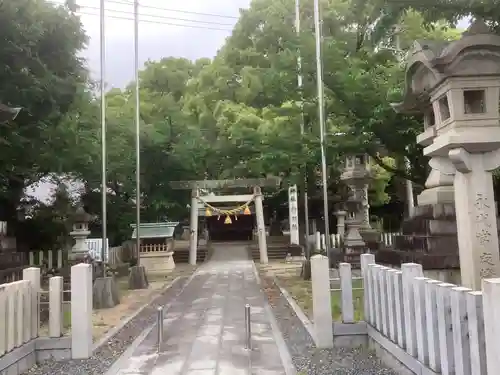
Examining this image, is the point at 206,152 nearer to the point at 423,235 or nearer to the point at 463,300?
the point at 423,235

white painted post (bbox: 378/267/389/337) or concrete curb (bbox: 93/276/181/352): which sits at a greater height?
white painted post (bbox: 378/267/389/337)

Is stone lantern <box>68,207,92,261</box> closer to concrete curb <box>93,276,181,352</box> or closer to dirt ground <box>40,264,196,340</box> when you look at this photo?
dirt ground <box>40,264,196,340</box>

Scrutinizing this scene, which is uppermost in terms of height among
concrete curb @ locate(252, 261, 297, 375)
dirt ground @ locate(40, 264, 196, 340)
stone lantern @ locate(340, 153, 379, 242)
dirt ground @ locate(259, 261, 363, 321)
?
stone lantern @ locate(340, 153, 379, 242)

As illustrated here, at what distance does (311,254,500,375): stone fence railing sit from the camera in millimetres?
3536

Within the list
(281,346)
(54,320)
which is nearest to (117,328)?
(54,320)

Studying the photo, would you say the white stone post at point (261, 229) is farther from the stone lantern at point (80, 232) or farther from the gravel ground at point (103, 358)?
the gravel ground at point (103, 358)

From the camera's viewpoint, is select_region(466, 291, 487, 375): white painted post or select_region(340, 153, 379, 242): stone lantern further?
select_region(340, 153, 379, 242): stone lantern

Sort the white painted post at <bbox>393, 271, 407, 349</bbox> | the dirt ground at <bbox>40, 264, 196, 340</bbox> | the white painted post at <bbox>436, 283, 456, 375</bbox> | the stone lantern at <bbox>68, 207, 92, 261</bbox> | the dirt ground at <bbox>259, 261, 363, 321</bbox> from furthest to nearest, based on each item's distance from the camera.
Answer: the stone lantern at <bbox>68, 207, 92, 261</bbox>
the dirt ground at <bbox>40, 264, 196, 340</bbox>
the dirt ground at <bbox>259, 261, 363, 321</bbox>
the white painted post at <bbox>393, 271, 407, 349</bbox>
the white painted post at <bbox>436, 283, 456, 375</bbox>

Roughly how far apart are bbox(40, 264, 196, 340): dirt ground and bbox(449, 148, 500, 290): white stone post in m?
5.60

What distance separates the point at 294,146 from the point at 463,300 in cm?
1076

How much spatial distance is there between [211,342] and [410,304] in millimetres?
3640

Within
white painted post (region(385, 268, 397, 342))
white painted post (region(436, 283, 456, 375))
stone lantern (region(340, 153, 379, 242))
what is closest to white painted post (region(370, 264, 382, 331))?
white painted post (region(385, 268, 397, 342))

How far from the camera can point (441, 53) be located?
6.96 metres

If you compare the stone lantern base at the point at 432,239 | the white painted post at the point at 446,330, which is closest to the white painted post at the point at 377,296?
the white painted post at the point at 446,330
